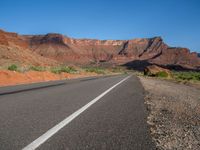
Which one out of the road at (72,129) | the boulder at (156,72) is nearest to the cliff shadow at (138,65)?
the boulder at (156,72)

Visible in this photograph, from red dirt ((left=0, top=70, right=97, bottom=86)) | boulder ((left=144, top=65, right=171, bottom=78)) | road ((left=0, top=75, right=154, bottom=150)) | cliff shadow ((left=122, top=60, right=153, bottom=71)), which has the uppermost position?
road ((left=0, top=75, right=154, bottom=150))

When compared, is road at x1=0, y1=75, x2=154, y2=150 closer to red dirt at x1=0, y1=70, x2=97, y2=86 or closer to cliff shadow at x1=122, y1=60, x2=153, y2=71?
red dirt at x1=0, y1=70, x2=97, y2=86

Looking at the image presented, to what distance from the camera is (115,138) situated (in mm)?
4949

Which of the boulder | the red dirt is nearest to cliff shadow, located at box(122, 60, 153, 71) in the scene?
the boulder

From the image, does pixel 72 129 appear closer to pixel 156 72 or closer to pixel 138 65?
pixel 156 72

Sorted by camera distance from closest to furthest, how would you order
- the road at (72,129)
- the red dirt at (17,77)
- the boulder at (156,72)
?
the road at (72,129)
the red dirt at (17,77)
the boulder at (156,72)

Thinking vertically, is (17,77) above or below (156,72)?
above

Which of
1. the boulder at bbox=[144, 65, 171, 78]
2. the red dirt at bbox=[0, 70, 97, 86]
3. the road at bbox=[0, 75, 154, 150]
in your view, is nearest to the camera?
the road at bbox=[0, 75, 154, 150]

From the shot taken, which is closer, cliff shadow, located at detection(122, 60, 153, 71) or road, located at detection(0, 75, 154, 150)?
road, located at detection(0, 75, 154, 150)

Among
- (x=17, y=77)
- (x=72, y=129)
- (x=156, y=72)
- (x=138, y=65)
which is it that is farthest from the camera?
(x=138, y=65)

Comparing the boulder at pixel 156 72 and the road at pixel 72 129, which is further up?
the road at pixel 72 129

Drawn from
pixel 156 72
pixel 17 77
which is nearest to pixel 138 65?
pixel 156 72

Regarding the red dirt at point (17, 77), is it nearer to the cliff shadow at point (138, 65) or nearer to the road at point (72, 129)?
the road at point (72, 129)

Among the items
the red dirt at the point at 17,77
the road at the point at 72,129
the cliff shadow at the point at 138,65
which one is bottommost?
the cliff shadow at the point at 138,65
